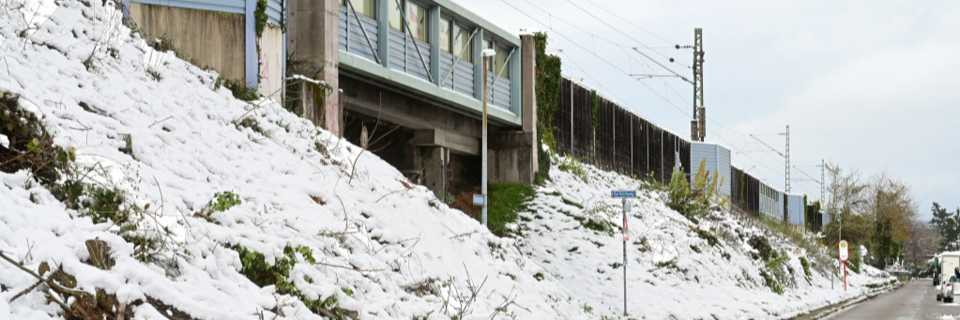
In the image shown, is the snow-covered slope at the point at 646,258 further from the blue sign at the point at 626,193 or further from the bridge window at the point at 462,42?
the bridge window at the point at 462,42

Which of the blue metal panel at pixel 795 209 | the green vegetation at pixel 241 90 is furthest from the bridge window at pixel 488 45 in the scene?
the blue metal panel at pixel 795 209

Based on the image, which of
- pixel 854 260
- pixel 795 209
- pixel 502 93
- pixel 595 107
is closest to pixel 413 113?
pixel 502 93

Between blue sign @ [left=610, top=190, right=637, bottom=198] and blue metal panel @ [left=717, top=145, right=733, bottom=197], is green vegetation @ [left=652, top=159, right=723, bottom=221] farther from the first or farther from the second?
blue metal panel @ [left=717, top=145, right=733, bottom=197]

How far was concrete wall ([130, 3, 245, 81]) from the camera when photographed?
13.3 metres

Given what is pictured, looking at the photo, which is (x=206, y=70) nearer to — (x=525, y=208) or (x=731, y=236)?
(x=525, y=208)

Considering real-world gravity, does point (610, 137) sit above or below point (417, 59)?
below

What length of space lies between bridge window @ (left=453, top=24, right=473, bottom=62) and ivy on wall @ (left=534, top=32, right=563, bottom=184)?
3.76m

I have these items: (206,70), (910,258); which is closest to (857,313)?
(206,70)

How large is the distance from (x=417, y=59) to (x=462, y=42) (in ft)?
9.44

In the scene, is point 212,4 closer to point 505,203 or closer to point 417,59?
point 417,59

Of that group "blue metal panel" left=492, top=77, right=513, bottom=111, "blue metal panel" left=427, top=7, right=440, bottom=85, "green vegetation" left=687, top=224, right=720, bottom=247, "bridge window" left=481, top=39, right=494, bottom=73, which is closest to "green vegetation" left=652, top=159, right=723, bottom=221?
"green vegetation" left=687, top=224, right=720, bottom=247

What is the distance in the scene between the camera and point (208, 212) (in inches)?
346

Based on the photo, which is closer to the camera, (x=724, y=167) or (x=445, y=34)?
(x=445, y=34)

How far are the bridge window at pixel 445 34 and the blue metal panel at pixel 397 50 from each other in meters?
2.09
